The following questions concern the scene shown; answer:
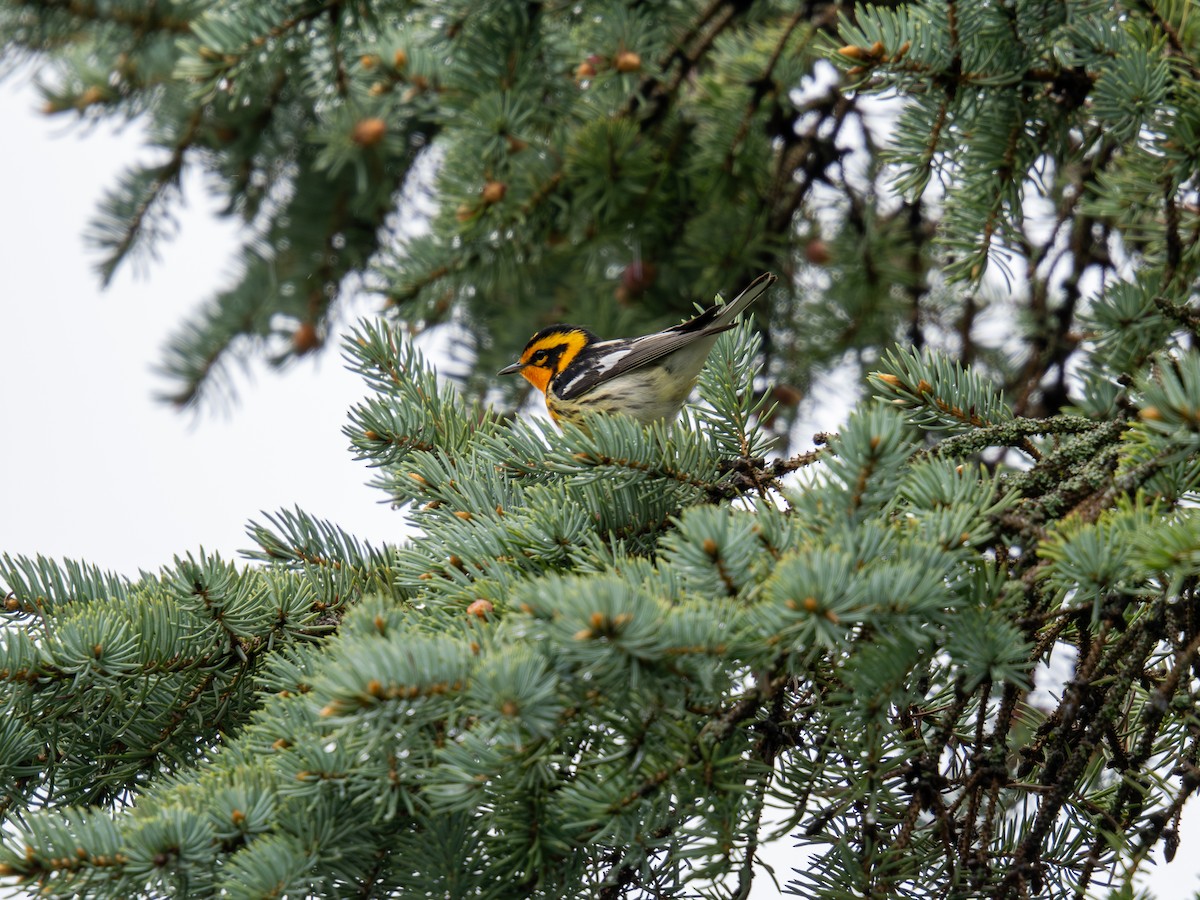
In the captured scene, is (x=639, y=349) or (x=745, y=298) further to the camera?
(x=639, y=349)

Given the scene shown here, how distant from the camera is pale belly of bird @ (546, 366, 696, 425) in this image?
12.3 ft

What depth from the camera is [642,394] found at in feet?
12.3

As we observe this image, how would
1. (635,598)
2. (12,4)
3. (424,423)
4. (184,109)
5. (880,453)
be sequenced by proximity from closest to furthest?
(635,598)
(880,453)
(424,423)
(12,4)
(184,109)

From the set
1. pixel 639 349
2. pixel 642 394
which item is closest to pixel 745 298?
pixel 639 349

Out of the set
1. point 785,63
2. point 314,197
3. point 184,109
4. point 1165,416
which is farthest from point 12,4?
point 1165,416

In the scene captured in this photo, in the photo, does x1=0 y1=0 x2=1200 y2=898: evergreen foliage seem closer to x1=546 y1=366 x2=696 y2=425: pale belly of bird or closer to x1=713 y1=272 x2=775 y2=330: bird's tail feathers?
x1=713 y1=272 x2=775 y2=330: bird's tail feathers

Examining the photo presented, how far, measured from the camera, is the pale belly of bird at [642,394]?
147 inches

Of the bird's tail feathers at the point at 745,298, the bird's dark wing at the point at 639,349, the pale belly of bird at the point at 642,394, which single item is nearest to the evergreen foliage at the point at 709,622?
the bird's tail feathers at the point at 745,298

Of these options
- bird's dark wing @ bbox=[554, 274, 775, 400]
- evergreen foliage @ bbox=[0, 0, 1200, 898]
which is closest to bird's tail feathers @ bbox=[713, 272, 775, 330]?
bird's dark wing @ bbox=[554, 274, 775, 400]

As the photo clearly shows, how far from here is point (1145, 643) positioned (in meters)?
1.59

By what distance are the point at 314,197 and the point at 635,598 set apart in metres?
4.32

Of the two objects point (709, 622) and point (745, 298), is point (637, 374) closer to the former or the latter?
point (745, 298)

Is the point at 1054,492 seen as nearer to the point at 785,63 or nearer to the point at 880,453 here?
the point at 880,453

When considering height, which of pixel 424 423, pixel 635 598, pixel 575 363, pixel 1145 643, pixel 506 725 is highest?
pixel 575 363
